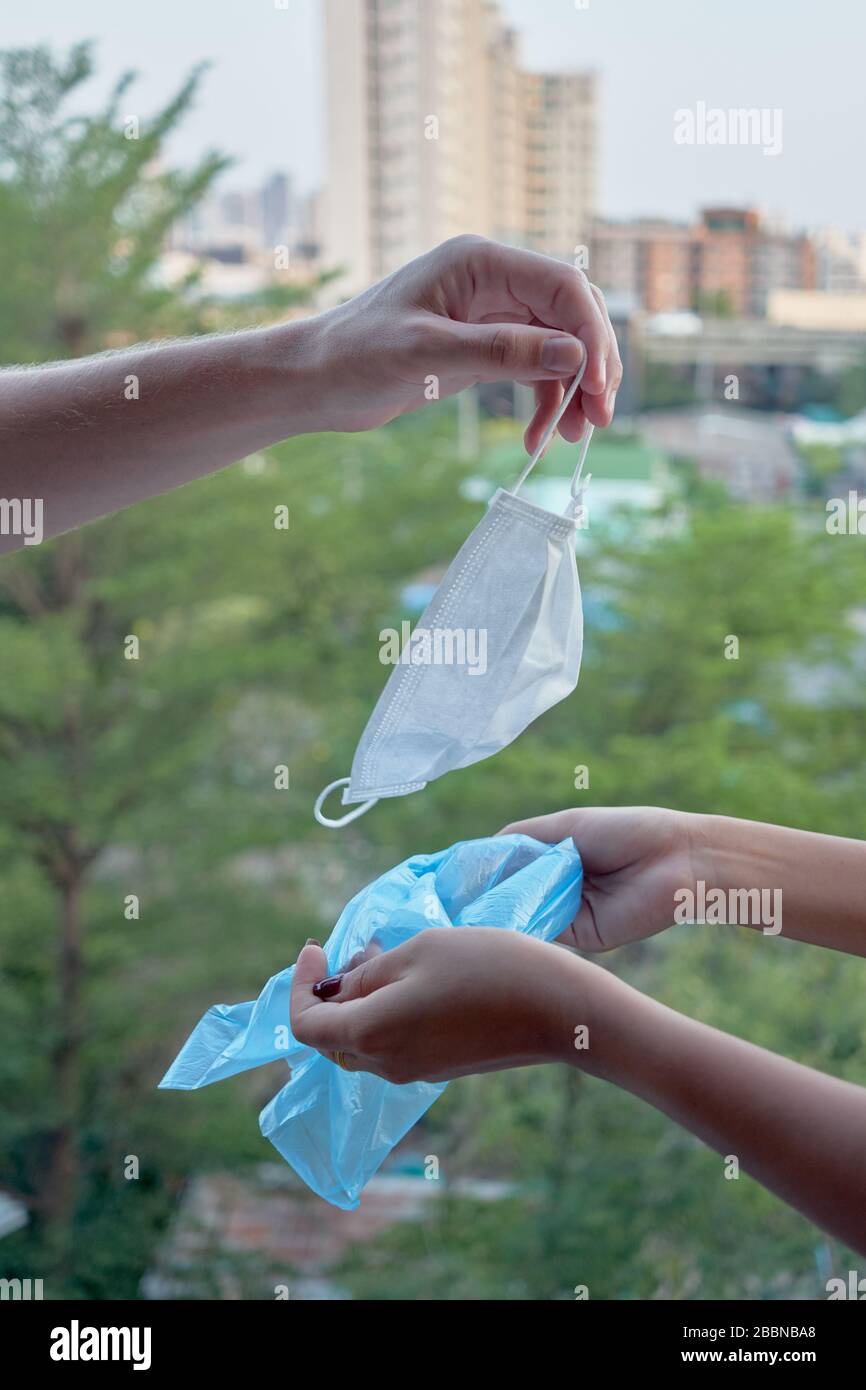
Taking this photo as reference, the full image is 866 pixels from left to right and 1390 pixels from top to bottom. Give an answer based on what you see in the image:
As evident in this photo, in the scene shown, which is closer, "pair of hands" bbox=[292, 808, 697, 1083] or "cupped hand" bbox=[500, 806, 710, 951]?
"pair of hands" bbox=[292, 808, 697, 1083]

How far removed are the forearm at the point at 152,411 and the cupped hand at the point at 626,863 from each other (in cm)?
34

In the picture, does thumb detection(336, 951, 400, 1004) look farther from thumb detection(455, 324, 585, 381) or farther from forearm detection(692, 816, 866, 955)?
thumb detection(455, 324, 585, 381)

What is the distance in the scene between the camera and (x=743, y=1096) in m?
0.54

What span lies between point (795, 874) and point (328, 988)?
0.32 metres

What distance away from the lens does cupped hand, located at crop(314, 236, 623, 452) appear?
71 cm

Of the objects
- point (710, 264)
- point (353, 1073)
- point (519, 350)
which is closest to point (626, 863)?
point (353, 1073)

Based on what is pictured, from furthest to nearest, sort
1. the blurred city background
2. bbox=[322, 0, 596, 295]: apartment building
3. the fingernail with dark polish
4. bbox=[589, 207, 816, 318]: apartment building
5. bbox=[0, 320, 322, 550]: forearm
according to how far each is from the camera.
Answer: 1. bbox=[322, 0, 596, 295]: apartment building
2. bbox=[589, 207, 816, 318]: apartment building
3. the blurred city background
4. bbox=[0, 320, 322, 550]: forearm
5. the fingernail with dark polish

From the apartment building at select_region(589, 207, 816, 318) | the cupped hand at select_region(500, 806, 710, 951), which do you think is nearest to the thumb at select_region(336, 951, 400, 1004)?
the cupped hand at select_region(500, 806, 710, 951)

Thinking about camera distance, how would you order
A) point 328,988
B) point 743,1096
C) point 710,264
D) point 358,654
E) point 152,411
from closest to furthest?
1. point 743,1096
2. point 328,988
3. point 152,411
4. point 358,654
5. point 710,264

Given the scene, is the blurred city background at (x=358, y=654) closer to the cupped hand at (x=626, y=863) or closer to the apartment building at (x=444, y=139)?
the apartment building at (x=444, y=139)

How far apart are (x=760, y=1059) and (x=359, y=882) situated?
3.77m

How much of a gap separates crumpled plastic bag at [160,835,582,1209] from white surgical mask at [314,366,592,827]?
81mm

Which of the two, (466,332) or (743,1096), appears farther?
(466,332)

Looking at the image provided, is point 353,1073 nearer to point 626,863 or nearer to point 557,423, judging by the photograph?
point 626,863
